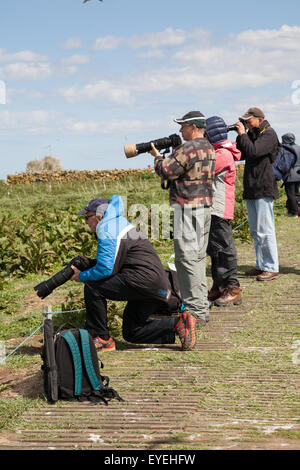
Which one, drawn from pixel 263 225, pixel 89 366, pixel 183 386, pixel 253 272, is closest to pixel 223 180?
pixel 263 225

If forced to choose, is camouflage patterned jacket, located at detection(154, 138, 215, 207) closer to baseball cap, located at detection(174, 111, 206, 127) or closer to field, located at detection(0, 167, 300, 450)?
baseball cap, located at detection(174, 111, 206, 127)

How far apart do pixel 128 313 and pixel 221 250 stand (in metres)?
1.53

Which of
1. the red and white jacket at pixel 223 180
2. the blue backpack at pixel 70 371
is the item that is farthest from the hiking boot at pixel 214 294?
the blue backpack at pixel 70 371

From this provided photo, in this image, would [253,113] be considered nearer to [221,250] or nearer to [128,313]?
[221,250]

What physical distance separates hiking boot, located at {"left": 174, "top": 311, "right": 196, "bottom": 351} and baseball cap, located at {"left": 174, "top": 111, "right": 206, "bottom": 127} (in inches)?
71.6

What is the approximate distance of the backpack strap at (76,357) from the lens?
4.87 meters

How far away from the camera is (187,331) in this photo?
5918 mm

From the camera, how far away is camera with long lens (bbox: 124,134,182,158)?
20.3 feet

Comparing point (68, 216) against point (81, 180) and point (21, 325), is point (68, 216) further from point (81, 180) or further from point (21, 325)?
point (81, 180)

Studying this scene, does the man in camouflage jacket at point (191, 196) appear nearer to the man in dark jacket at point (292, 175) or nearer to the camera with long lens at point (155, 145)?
the camera with long lens at point (155, 145)

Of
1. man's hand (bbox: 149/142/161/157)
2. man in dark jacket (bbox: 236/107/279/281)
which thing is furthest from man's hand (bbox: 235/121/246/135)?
man's hand (bbox: 149/142/161/157)

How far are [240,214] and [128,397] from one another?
31.1 ft

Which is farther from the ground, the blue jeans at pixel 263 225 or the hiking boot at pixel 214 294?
the blue jeans at pixel 263 225

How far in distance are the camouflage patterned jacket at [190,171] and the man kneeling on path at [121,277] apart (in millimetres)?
539
